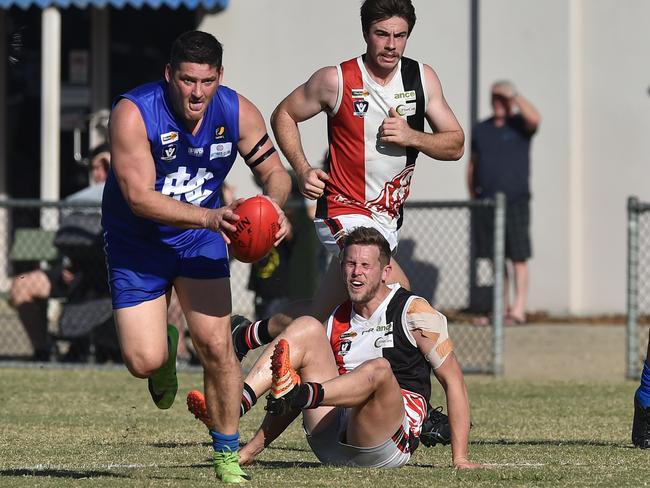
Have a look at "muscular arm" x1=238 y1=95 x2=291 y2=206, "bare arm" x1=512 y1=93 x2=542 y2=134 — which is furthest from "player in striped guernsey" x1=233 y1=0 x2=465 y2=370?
"bare arm" x1=512 y1=93 x2=542 y2=134

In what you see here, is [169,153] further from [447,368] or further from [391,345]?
[447,368]

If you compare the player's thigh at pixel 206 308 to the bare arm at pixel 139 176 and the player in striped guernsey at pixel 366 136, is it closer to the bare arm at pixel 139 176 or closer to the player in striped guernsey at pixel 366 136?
the bare arm at pixel 139 176

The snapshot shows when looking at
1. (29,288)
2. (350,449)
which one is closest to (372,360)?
(350,449)

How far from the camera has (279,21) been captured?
1652cm

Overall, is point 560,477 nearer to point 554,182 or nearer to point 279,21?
point 554,182

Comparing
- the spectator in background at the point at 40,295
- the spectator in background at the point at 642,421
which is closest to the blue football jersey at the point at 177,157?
the spectator in background at the point at 642,421

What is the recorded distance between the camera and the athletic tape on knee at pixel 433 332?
715cm

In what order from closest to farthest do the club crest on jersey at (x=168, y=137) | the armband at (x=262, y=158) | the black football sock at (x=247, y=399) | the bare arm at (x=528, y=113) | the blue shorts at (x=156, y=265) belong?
the club crest on jersey at (x=168, y=137) → the blue shorts at (x=156, y=265) → the armband at (x=262, y=158) → the black football sock at (x=247, y=399) → the bare arm at (x=528, y=113)

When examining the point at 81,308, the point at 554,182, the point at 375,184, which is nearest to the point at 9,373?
the point at 81,308

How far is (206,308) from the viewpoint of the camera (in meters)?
6.75

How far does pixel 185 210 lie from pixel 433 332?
4.88ft

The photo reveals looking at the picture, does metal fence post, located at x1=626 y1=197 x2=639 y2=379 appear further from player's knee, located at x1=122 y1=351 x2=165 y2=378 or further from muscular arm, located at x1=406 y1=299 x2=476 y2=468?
player's knee, located at x1=122 y1=351 x2=165 y2=378

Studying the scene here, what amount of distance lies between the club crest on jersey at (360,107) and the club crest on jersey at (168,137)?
1.51m

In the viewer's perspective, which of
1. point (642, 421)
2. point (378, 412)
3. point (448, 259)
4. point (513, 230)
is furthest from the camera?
point (448, 259)
